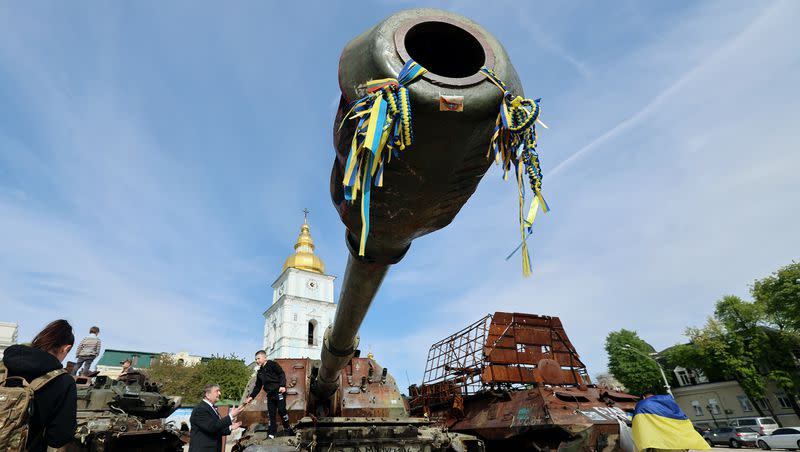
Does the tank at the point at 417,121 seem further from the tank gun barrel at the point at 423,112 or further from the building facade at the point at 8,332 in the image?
the building facade at the point at 8,332

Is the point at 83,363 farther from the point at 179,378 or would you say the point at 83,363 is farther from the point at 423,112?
the point at 179,378

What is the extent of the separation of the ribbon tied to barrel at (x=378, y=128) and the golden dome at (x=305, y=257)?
51876 millimetres

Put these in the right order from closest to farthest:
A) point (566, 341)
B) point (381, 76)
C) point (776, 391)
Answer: point (381, 76), point (566, 341), point (776, 391)

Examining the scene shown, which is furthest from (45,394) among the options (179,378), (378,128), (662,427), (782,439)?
(179,378)

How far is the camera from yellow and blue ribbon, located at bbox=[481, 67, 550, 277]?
1707 mm

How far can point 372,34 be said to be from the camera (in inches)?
69.1

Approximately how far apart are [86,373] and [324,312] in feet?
133

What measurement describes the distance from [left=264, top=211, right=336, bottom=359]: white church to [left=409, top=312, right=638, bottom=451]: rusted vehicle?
34.1 metres

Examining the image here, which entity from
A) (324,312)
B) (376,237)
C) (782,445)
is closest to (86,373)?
(376,237)

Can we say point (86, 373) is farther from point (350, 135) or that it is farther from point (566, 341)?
point (566, 341)

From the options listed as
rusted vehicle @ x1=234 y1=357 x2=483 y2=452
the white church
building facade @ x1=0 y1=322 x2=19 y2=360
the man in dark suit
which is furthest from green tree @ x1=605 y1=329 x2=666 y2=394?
building facade @ x1=0 y1=322 x2=19 y2=360

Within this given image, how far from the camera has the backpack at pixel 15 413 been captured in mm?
2544

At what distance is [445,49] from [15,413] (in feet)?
10.2

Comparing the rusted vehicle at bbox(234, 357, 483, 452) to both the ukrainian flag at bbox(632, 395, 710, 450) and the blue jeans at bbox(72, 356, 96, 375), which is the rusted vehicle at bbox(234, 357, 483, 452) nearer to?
the ukrainian flag at bbox(632, 395, 710, 450)
